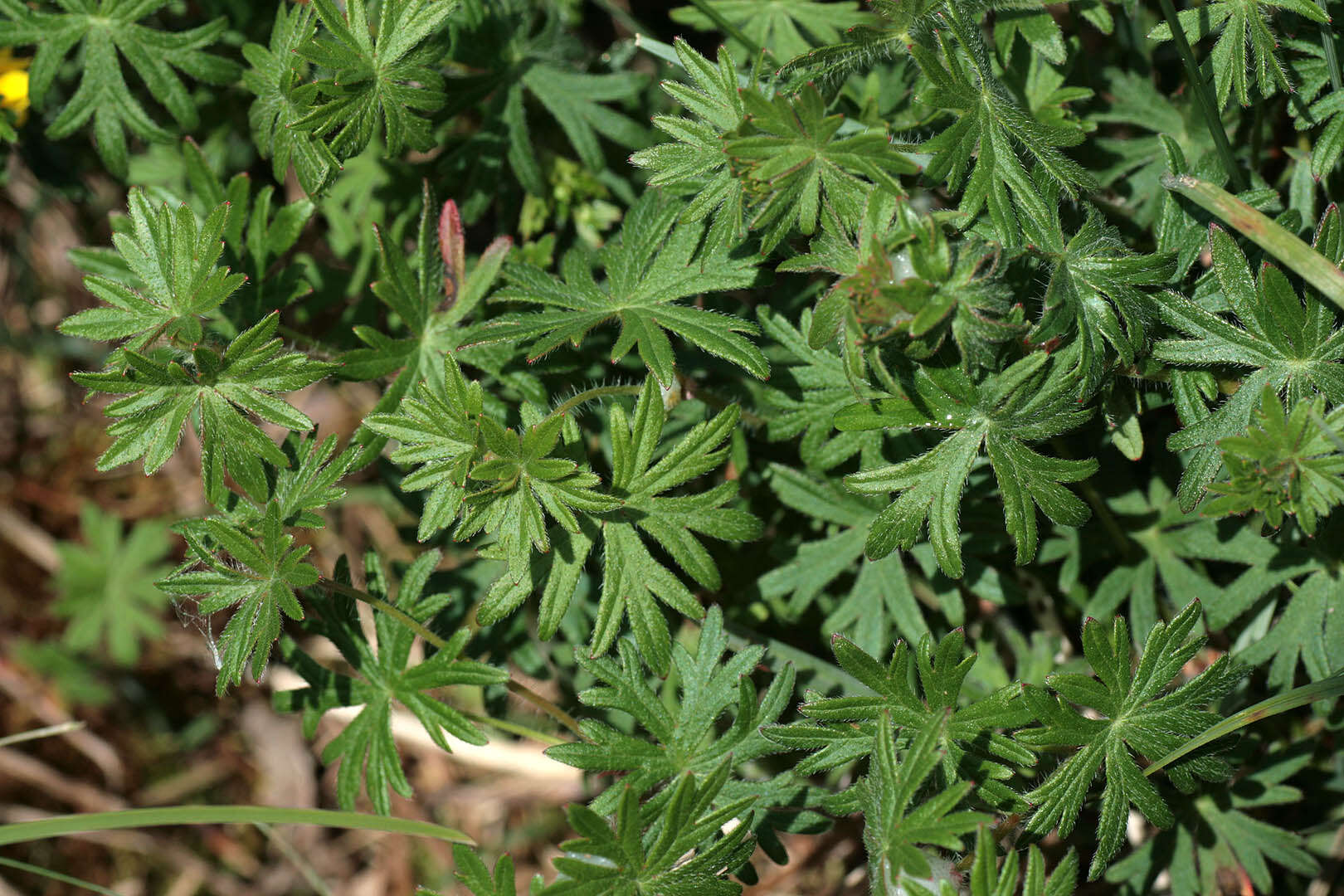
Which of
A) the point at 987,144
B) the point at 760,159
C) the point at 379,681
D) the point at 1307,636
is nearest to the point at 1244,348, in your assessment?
the point at 987,144

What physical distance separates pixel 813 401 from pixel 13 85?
272cm

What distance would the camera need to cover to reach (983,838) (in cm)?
195

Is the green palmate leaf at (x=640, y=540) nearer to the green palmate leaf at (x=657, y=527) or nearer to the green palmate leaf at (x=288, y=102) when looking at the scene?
the green palmate leaf at (x=657, y=527)

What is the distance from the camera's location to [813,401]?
8.81ft

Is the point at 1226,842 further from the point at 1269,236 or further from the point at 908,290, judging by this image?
the point at 908,290

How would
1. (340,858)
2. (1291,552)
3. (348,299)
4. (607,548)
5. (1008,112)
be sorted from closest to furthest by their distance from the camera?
(1008,112)
(607,548)
(1291,552)
(348,299)
(340,858)

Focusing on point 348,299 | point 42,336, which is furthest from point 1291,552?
point 42,336

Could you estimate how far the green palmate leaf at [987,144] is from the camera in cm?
225

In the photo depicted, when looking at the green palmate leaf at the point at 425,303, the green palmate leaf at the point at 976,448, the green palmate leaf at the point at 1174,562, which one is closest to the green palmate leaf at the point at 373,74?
the green palmate leaf at the point at 425,303

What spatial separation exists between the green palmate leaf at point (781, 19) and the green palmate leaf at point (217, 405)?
1.53 meters

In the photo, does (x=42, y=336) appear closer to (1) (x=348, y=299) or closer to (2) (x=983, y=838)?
(1) (x=348, y=299)

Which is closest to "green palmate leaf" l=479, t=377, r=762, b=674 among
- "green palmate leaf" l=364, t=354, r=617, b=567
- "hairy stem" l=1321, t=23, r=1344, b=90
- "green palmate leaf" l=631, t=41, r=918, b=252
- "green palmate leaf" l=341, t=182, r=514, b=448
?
"green palmate leaf" l=364, t=354, r=617, b=567

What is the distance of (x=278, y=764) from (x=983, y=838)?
3868 millimetres

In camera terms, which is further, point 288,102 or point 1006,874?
point 288,102
